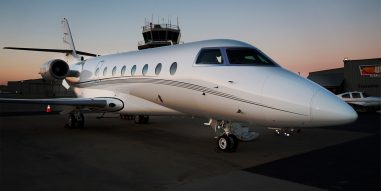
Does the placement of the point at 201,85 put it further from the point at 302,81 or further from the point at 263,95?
the point at 302,81

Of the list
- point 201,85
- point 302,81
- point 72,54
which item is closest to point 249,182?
point 302,81

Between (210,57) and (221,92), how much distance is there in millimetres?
1116

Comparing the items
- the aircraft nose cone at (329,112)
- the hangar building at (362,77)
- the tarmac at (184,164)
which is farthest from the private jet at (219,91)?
the hangar building at (362,77)

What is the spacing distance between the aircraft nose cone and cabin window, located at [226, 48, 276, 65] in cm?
172

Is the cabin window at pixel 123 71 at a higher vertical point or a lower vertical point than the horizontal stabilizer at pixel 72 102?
higher

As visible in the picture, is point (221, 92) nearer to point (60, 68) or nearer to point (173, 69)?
point (173, 69)

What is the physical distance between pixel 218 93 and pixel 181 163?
70.7 inches

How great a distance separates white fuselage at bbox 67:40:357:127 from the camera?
6422 mm

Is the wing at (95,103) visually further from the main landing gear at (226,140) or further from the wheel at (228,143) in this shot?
the wheel at (228,143)

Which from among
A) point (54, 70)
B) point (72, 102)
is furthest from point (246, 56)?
point (54, 70)

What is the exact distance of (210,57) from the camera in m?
8.33

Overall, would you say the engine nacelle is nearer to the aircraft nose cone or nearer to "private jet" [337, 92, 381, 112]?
the aircraft nose cone

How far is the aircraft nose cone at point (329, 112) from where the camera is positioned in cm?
611

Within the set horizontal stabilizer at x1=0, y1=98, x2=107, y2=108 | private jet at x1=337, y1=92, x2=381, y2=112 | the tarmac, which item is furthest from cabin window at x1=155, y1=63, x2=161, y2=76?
private jet at x1=337, y1=92, x2=381, y2=112
